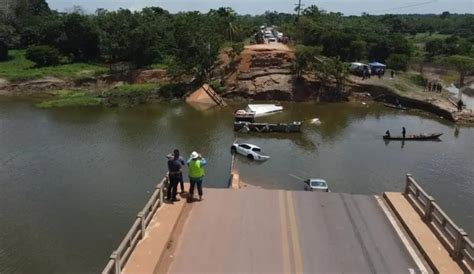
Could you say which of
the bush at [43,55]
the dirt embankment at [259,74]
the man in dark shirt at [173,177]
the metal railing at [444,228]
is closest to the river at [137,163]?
the dirt embankment at [259,74]

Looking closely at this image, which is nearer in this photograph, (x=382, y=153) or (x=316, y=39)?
(x=382, y=153)

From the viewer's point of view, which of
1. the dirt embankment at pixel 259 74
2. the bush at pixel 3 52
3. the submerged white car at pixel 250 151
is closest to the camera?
the submerged white car at pixel 250 151

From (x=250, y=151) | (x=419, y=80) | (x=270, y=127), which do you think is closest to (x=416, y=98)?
(x=419, y=80)

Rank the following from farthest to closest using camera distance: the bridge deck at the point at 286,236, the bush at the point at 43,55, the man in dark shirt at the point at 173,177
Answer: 1. the bush at the point at 43,55
2. the man in dark shirt at the point at 173,177
3. the bridge deck at the point at 286,236

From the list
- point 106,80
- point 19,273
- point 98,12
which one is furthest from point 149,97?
point 19,273

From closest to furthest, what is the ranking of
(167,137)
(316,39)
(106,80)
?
(167,137)
(106,80)
(316,39)

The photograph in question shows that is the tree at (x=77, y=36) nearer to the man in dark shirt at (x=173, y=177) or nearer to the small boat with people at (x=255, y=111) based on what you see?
the small boat with people at (x=255, y=111)

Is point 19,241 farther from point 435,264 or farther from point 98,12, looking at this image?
point 98,12
